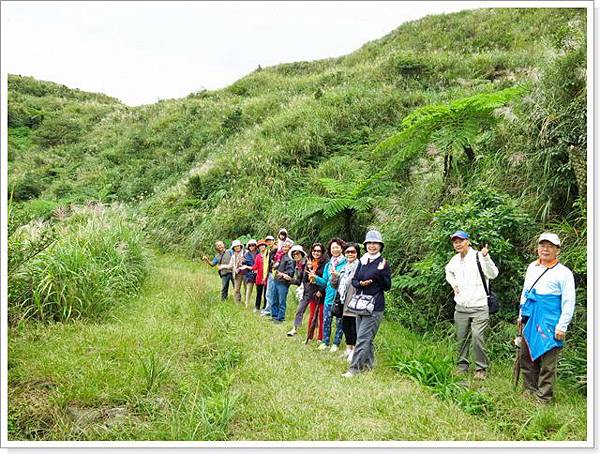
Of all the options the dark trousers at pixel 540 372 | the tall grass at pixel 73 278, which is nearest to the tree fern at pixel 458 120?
the dark trousers at pixel 540 372

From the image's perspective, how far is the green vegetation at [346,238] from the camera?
396cm

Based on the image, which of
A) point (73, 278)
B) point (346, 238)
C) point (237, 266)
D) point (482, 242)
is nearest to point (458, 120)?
point (482, 242)

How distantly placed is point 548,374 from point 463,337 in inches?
41.2

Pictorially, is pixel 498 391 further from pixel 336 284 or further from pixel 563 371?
pixel 336 284

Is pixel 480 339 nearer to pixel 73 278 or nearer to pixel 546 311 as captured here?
pixel 546 311

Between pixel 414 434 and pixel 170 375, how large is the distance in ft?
7.32

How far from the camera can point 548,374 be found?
165 inches

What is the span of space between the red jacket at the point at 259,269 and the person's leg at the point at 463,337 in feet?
12.0

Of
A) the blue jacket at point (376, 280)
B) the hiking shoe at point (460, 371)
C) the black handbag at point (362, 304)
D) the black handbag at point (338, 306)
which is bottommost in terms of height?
the hiking shoe at point (460, 371)

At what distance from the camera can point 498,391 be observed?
14.8 ft

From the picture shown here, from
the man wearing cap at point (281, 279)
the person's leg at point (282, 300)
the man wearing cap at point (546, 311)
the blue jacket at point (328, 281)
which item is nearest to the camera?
the man wearing cap at point (546, 311)

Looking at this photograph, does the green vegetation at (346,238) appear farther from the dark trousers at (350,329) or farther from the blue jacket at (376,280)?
the blue jacket at (376,280)

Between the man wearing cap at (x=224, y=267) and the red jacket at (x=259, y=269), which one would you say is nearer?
the red jacket at (x=259, y=269)

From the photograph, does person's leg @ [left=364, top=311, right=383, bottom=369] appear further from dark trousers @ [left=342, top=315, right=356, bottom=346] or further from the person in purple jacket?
dark trousers @ [left=342, top=315, right=356, bottom=346]
